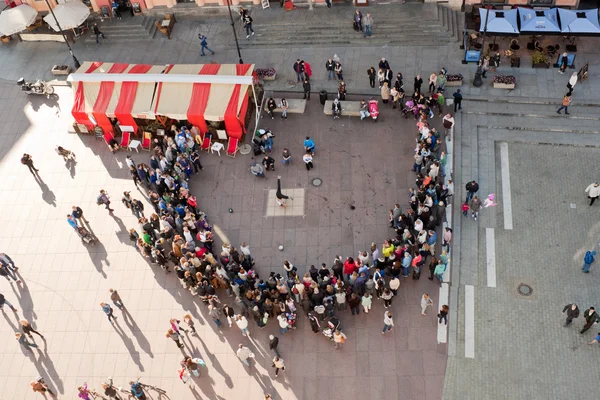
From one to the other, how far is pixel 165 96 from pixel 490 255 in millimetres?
15149

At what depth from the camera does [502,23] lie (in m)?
26.9

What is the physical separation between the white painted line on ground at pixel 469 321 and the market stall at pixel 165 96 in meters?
11.9

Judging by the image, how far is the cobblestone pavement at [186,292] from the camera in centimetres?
1888

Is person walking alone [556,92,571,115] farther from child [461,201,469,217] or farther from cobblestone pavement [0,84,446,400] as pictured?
child [461,201,469,217]

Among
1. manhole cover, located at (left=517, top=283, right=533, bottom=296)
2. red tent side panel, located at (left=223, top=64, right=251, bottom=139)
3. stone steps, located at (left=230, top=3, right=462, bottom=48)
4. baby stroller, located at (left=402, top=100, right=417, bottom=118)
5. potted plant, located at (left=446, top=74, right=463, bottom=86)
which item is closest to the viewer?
manhole cover, located at (left=517, top=283, right=533, bottom=296)

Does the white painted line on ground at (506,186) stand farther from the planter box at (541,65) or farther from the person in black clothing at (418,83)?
the planter box at (541,65)

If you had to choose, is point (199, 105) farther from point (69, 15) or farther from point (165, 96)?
point (69, 15)

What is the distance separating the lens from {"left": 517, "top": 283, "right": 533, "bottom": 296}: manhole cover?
19859 mm

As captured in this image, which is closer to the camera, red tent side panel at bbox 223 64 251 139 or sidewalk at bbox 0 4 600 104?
red tent side panel at bbox 223 64 251 139

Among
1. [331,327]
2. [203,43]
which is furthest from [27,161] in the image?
[331,327]

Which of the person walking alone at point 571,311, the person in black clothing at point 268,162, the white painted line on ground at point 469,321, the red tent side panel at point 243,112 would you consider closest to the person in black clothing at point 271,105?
the red tent side panel at point 243,112

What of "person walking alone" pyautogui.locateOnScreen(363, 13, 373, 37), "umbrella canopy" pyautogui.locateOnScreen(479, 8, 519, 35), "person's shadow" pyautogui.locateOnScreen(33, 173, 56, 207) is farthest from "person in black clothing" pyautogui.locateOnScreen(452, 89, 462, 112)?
"person's shadow" pyautogui.locateOnScreen(33, 173, 56, 207)

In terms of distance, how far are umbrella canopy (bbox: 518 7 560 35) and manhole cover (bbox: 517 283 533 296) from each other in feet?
42.2

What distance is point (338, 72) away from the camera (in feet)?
89.1
